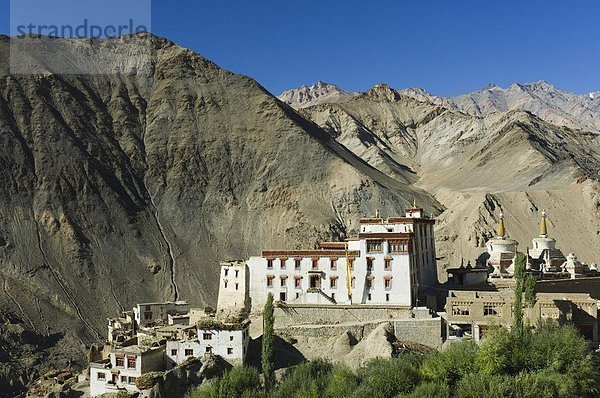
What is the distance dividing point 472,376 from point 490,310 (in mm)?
9570

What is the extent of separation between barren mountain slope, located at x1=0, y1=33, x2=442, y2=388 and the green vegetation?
3727cm

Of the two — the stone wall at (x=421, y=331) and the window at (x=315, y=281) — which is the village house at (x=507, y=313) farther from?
the window at (x=315, y=281)

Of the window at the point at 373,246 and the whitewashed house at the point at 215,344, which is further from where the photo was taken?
the window at the point at 373,246

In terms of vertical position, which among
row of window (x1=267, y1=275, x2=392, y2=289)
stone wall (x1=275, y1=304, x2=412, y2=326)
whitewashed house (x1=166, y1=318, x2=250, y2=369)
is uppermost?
row of window (x1=267, y1=275, x2=392, y2=289)

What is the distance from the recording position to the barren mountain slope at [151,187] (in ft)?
251

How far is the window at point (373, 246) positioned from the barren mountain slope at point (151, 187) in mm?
33729

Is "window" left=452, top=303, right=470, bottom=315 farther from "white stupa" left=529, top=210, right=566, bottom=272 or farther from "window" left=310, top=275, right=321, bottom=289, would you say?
"white stupa" left=529, top=210, right=566, bottom=272

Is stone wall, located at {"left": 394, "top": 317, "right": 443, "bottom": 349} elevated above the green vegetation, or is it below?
above

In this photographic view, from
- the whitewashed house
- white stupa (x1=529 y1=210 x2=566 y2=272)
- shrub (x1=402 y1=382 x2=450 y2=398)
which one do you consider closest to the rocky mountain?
white stupa (x1=529 y1=210 x2=566 y2=272)

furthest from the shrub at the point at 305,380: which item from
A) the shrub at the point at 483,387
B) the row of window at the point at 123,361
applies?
the row of window at the point at 123,361

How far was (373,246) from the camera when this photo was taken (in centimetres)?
4762

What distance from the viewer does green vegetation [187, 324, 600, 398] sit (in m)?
33.1

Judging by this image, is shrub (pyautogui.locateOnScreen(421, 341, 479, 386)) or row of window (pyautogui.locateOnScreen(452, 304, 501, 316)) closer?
shrub (pyautogui.locateOnScreen(421, 341, 479, 386))

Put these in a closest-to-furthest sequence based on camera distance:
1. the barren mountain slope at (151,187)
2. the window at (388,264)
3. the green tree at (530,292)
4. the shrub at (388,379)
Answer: the shrub at (388,379) < the green tree at (530,292) < the window at (388,264) < the barren mountain slope at (151,187)
